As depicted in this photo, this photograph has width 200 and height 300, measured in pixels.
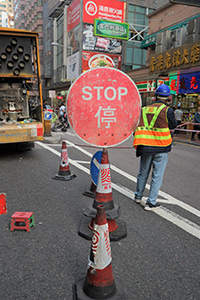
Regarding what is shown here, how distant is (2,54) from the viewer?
29.3 ft

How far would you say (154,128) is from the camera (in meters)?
4.23

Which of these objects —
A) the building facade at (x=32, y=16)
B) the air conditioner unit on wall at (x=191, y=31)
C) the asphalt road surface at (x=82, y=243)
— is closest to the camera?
the asphalt road surface at (x=82, y=243)

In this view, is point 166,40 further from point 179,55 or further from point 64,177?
point 64,177

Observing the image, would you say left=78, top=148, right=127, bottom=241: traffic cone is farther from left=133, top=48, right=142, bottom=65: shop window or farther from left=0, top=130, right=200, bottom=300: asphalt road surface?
left=133, top=48, right=142, bottom=65: shop window

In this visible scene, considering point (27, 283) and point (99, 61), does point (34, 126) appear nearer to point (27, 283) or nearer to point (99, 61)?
point (27, 283)

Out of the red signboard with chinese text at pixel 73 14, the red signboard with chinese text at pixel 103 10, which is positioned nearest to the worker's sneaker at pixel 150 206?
the red signboard with chinese text at pixel 103 10

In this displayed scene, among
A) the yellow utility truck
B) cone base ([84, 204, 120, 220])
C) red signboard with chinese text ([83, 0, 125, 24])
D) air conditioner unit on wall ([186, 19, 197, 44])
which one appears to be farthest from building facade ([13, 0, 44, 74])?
cone base ([84, 204, 120, 220])

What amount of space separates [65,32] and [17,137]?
Answer: 161 ft

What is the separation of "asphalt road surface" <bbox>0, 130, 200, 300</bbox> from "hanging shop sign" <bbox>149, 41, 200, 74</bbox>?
13.1m

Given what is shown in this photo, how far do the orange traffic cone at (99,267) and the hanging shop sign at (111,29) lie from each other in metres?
31.0

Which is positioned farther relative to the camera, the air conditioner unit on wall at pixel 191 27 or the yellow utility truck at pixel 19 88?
the air conditioner unit on wall at pixel 191 27

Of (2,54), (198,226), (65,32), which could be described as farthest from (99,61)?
(198,226)

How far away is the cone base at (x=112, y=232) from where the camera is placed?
3.32 metres

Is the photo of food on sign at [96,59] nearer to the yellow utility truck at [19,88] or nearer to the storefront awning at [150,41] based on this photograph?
the storefront awning at [150,41]
